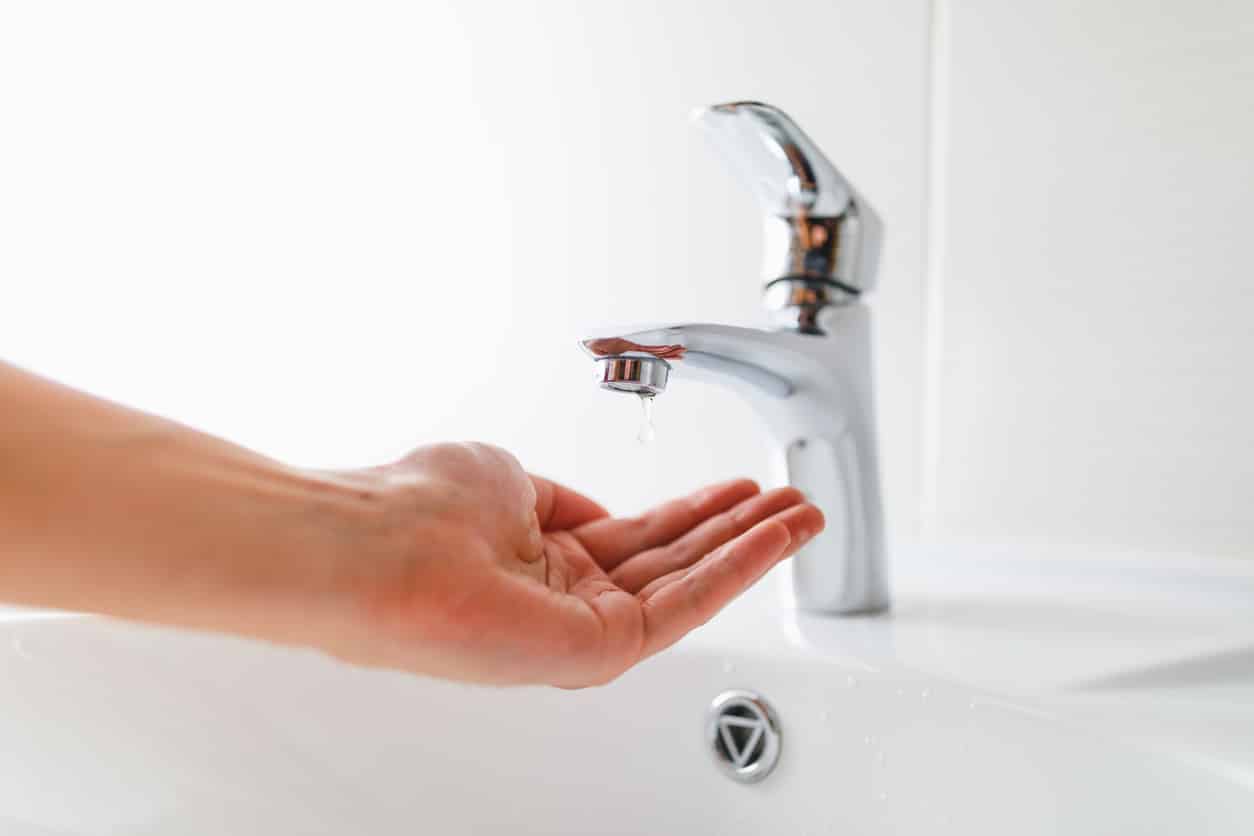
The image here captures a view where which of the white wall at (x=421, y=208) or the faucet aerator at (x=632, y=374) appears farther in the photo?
the white wall at (x=421, y=208)

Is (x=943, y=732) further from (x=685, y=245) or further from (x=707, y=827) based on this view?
(x=685, y=245)

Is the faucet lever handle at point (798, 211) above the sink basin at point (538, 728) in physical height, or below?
above

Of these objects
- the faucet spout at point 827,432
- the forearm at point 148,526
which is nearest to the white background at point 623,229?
the faucet spout at point 827,432

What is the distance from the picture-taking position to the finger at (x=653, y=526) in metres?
0.52

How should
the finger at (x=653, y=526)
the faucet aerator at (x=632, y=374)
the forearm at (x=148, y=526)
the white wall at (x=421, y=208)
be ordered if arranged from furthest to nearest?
1. the white wall at (x=421, y=208)
2. the finger at (x=653, y=526)
3. the faucet aerator at (x=632, y=374)
4. the forearm at (x=148, y=526)

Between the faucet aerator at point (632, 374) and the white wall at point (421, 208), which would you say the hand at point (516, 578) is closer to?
the faucet aerator at point (632, 374)

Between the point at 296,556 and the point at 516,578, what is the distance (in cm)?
8

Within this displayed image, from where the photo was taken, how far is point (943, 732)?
456mm

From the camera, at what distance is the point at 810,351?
1.71ft

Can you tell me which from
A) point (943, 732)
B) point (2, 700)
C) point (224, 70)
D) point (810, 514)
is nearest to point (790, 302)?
point (810, 514)

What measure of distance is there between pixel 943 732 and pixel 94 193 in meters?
0.83

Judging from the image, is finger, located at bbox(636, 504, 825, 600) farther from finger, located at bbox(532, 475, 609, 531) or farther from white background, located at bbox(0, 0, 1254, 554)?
white background, located at bbox(0, 0, 1254, 554)

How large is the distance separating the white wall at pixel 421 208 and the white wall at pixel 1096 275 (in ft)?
0.11

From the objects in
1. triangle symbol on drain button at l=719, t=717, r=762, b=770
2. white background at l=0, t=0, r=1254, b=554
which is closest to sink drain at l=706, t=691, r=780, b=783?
triangle symbol on drain button at l=719, t=717, r=762, b=770
